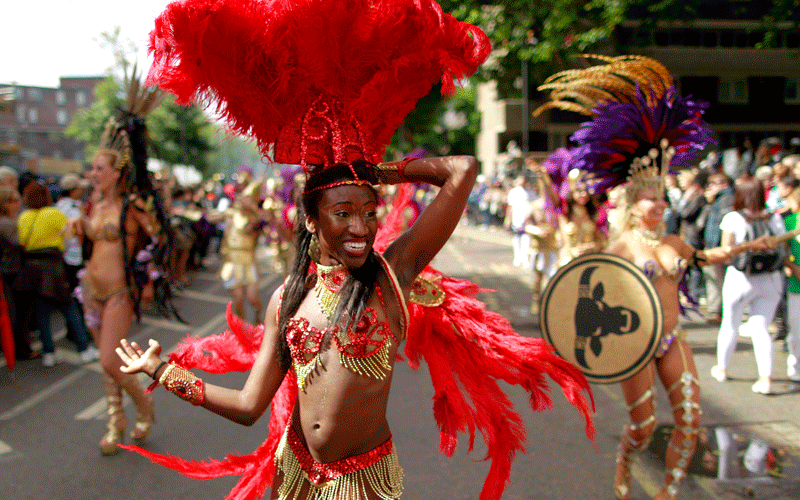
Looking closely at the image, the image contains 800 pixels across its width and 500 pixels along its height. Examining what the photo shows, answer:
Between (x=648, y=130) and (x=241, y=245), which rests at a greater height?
(x=648, y=130)

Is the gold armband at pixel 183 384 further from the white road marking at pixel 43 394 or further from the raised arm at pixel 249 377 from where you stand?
the white road marking at pixel 43 394

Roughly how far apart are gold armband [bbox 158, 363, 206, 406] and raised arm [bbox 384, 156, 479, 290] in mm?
802

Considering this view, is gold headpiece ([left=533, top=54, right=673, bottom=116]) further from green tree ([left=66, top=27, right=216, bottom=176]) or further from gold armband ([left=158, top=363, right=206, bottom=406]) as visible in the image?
green tree ([left=66, top=27, right=216, bottom=176])

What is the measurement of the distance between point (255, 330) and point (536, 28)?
12.9 metres

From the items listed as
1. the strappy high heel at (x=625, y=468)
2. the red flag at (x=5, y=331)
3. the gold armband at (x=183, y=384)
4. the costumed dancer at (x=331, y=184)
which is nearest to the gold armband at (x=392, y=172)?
the costumed dancer at (x=331, y=184)

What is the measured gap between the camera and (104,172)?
4.56 meters

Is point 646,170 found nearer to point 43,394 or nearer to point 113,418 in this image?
point 113,418

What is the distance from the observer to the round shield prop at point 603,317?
10.9 ft

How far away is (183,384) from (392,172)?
1041 millimetres

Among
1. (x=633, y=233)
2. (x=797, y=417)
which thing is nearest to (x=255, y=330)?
(x=633, y=233)

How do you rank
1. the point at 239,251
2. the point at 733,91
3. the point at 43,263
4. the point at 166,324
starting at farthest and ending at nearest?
1. the point at 733,91
2. the point at 166,324
3. the point at 239,251
4. the point at 43,263

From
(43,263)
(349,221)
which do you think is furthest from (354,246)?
(43,263)

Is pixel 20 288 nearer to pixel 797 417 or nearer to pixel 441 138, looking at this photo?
pixel 797 417

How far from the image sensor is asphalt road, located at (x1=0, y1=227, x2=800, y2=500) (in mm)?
3846
